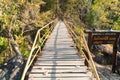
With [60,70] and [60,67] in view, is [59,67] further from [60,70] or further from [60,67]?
[60,70]

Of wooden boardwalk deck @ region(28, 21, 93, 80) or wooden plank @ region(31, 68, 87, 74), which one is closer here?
wooden boardwalk deck @ region(28, 21, 93, 80)

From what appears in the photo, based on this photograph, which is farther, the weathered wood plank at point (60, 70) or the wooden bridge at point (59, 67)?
the weathered wood plank at point (60, 70)

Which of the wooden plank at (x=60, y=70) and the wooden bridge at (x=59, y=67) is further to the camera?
the wooden plank at (x=60, y=70)

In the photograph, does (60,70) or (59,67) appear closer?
(60,70)

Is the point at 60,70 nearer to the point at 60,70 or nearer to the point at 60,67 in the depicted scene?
the point at 60,70

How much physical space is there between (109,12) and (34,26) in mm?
A: 22221

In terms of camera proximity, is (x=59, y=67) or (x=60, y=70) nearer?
(x=60, y=70)

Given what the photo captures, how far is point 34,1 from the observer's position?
26.1 meters

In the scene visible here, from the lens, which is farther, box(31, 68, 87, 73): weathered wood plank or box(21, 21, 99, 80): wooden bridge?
box(31, 68, 87, 73): weathered wood plank

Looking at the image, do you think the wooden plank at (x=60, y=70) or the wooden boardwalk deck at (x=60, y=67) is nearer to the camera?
the wooden boardwalk deck at (x=60, y=67)

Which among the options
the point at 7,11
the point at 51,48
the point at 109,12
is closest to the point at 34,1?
the point at 7,11

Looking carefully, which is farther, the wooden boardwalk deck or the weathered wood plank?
the weathered wood plank

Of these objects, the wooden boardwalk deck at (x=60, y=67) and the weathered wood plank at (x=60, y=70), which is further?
the weathered wood plank at (x=60, y=70)

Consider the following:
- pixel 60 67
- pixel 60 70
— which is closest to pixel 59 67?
pixel 60 67
